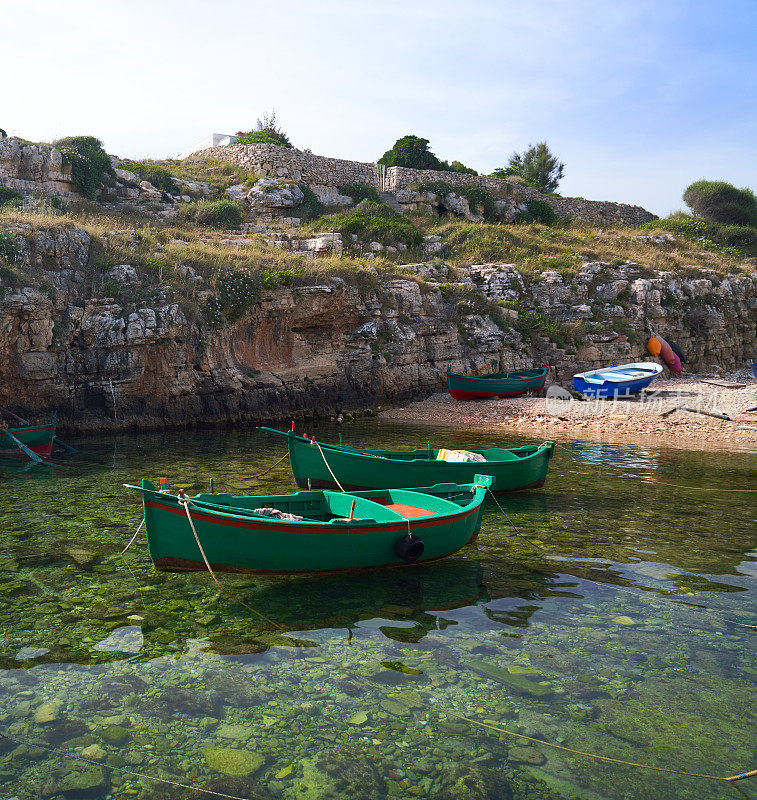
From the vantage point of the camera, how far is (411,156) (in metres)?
41.5

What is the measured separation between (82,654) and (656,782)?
507 centimetres

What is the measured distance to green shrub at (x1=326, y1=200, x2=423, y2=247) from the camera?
31750mm

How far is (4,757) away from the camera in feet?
13.9

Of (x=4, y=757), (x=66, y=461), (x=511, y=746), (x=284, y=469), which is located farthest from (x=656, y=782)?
(x=66, y=461)

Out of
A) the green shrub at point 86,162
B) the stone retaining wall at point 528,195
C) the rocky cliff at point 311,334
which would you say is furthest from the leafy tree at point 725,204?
the green shrub at point 86,162

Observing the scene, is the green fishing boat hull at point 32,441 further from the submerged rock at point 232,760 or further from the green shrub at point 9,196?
the green shrub at point 9,196

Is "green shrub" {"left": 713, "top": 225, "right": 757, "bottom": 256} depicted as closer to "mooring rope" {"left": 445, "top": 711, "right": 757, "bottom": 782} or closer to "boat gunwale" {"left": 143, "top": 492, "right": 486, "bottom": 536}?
"boat gunwale" {"left": 143, "top": 492, "right": 486, "bottom": 536}

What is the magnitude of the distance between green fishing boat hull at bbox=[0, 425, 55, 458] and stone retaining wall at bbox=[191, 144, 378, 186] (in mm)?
25681

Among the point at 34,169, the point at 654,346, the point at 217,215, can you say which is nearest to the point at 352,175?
the point at 217,215

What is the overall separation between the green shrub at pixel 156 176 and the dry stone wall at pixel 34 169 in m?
4.77

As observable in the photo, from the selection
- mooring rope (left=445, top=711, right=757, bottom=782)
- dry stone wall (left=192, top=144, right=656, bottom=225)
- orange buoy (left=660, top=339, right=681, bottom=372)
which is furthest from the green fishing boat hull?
orange buoy (left=660, top=339, right=681, bottom=372)

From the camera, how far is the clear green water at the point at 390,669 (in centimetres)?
418

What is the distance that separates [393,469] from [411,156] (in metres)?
35.6

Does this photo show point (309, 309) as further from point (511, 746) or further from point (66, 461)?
point (511, 746)
